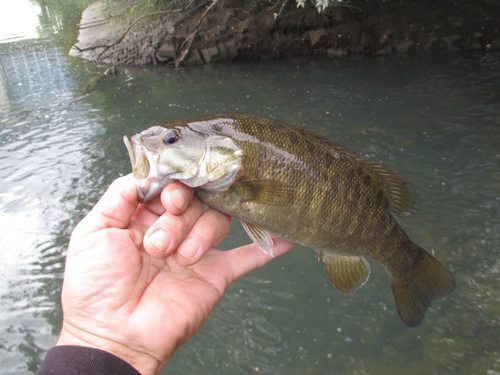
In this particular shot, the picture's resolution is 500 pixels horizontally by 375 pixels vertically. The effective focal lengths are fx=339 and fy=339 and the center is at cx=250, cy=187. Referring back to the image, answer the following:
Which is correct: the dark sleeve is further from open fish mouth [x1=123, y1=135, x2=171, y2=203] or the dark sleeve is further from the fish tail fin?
the fish tail fin

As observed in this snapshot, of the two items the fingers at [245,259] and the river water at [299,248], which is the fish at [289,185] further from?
the river water at [299,248]

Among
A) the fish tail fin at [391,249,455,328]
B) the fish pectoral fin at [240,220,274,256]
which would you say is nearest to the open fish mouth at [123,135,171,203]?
the fish pectoral fin at [240,220,274,256]

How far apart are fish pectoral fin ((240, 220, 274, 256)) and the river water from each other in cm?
193

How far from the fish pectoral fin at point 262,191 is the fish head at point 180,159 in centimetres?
8

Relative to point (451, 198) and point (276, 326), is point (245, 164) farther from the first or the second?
point (451, 198)

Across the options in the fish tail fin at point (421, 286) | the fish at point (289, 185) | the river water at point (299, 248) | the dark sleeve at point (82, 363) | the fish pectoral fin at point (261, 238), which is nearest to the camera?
the dark sleeve at point (82, 363)

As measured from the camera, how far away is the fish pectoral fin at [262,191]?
211cm

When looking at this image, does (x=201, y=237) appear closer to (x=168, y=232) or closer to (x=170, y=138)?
(x=168, y=232)

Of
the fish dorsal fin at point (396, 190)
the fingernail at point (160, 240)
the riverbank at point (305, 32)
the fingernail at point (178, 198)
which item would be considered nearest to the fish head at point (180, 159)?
the fingernail at point (178, 198)

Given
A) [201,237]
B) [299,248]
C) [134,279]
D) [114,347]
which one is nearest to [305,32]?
[299,248]

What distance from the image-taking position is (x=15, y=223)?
18.4ft

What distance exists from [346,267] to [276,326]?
1.70 metres

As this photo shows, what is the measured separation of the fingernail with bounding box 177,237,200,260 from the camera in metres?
1.95

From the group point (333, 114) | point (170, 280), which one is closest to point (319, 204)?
point (170, 280)
